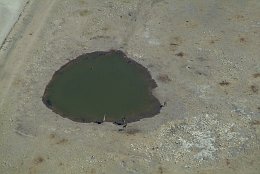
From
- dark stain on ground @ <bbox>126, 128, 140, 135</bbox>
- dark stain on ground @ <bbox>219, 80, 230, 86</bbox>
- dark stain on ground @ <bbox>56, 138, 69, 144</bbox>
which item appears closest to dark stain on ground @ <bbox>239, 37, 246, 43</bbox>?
dark stain on ground @ <bbox>219, 80, 230, 86</bbox>

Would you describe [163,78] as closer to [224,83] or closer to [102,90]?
[224,83]

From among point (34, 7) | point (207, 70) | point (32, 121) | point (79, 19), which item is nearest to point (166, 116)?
point (207, 70)

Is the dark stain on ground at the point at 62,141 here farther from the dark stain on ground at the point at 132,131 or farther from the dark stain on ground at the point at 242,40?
the dark stain on ground at the point at 242,40

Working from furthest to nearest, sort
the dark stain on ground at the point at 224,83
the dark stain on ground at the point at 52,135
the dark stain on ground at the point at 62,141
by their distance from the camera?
the dark stain on ground at the point at 224,83 < the dark stain on ground at the point at 52,135 < the dark stain on ground at the point at 62,141

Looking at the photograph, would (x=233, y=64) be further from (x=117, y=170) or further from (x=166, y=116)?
(x=117, y=170)

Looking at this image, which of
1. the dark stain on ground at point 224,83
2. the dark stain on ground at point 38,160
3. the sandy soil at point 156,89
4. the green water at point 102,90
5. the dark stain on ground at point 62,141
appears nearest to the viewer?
the dark stain on ground at point 38,160

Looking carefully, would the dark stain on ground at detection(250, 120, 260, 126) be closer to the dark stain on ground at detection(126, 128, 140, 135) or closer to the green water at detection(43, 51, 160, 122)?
the green water at detection(43, 51, 160, 122)

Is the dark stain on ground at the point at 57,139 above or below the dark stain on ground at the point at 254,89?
above

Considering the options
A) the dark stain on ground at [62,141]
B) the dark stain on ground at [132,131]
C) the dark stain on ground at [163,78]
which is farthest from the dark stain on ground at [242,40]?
the dark stain on ground at [62,141]

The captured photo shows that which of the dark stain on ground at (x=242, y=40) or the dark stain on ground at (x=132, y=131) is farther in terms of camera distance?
the dark stain on ground at (x=242, y=40)
